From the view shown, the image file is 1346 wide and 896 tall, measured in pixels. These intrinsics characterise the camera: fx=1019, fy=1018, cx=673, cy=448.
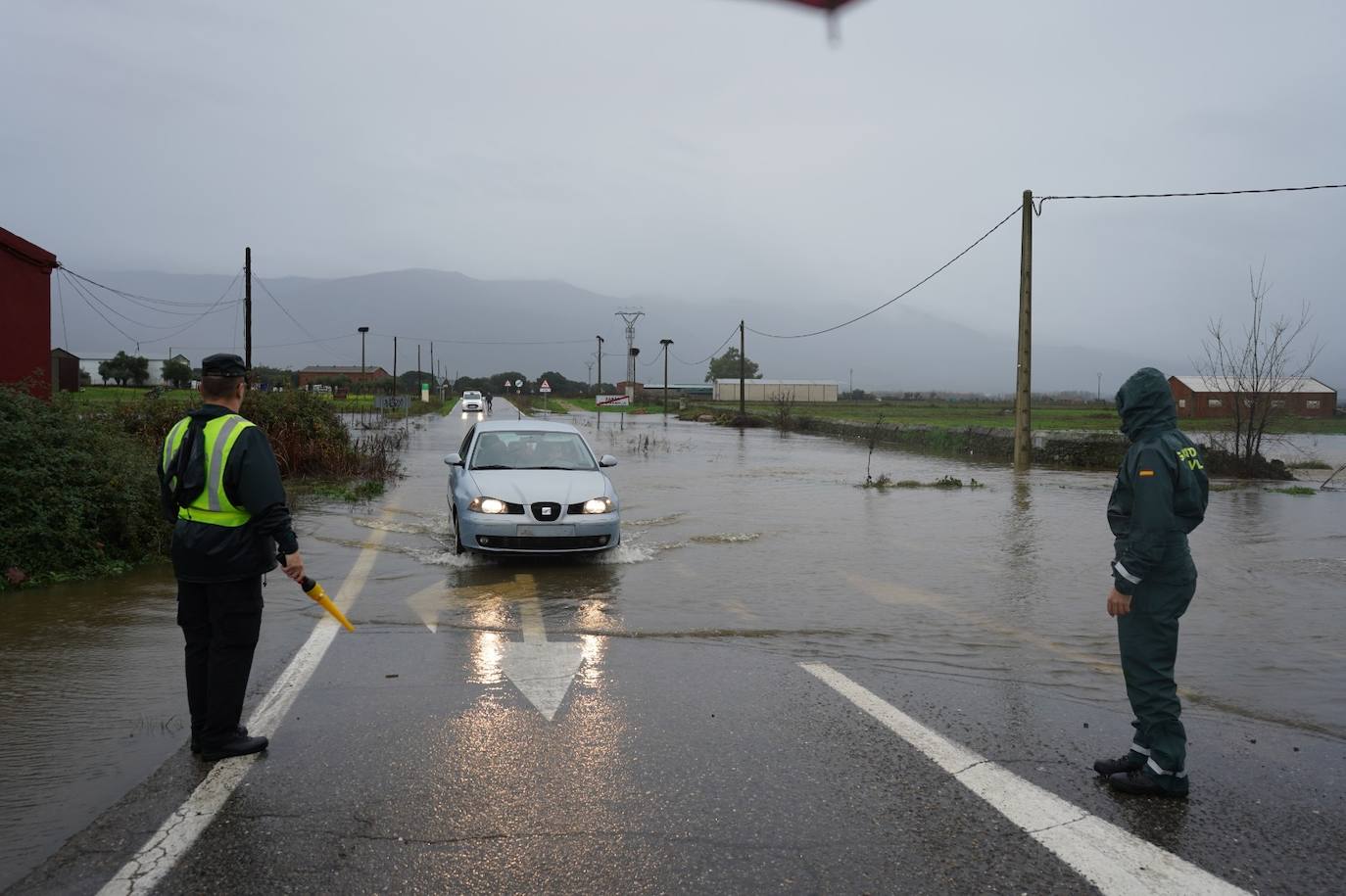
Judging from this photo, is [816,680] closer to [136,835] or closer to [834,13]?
[136,835]

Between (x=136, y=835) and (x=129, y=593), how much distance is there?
5417 millimetres

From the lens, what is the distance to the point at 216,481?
4.62 m

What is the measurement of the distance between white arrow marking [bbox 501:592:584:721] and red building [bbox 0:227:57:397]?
12.5 meters

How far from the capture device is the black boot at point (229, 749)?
4.59 m

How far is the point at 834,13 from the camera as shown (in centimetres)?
219

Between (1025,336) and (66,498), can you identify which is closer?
(66,498)

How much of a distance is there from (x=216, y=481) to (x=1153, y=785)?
4.31 m

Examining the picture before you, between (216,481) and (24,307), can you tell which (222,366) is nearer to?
(216,481)

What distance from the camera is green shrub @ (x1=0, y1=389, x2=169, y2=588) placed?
354 inches

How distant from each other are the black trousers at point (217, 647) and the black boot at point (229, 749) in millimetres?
26

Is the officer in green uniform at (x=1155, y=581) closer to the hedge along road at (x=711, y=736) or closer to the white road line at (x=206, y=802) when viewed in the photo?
the hedge along road at (x=711, y=736)

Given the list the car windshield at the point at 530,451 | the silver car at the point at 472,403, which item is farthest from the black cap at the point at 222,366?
the silver car at the point at 472,403

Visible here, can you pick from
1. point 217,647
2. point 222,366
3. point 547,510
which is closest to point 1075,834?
point 217,647

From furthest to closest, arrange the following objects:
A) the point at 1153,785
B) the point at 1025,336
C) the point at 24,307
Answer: the point at 1025,336, the point at 24,307, the point at 1153,785
